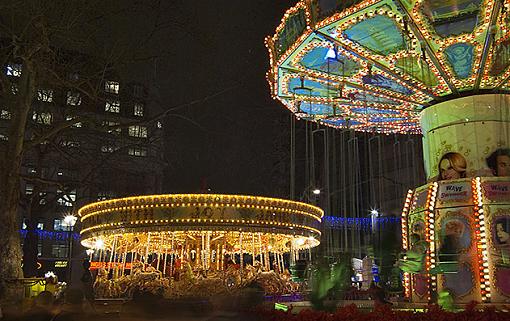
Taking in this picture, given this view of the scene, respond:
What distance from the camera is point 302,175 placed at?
51.2m

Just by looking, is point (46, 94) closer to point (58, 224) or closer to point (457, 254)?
point (457, 254)

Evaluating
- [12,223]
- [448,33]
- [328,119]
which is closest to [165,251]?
[12,223]

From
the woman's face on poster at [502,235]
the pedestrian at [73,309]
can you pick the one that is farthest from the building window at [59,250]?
the pedestrian at [73,309]

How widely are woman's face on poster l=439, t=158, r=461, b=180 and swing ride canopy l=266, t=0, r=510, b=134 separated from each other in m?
2.15

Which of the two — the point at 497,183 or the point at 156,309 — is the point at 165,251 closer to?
the point at 497,183

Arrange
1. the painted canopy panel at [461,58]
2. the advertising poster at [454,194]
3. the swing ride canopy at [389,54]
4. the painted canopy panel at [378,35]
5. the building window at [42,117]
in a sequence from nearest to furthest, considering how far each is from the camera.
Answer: the swing ride canopy at [389,54] → the painted canopy panel at [378,35] → the painted canopy panel at [461,58] → the advertising poster at [454,194] → the building window at [42,117]

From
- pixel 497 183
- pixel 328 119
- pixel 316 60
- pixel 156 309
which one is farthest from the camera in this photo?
pixel 328 119

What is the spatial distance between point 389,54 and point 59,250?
53.6m

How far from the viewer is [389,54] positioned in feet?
47.8

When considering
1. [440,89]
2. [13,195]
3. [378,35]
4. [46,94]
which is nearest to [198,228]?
[13,195]

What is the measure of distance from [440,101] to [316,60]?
438 centimetres

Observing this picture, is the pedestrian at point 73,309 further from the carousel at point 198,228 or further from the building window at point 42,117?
the building window at point 42,117

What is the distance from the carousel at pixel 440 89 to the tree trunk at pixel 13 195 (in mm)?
8338

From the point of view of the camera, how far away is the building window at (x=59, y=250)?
59.0m
